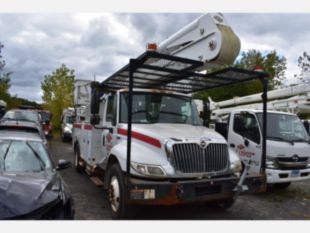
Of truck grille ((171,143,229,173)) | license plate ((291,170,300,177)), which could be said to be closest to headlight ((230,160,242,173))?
truck grille ((171,143,229,173))

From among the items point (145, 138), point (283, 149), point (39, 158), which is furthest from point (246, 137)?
point (39, 158)

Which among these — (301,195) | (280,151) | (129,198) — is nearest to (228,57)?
(129,198)

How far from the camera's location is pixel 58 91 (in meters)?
30.1

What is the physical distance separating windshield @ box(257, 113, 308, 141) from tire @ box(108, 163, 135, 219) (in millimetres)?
4258

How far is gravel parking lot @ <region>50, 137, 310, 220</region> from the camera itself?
19.2 feet

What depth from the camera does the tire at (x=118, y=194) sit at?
4.94m

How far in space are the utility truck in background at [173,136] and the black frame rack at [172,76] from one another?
0.06 ft

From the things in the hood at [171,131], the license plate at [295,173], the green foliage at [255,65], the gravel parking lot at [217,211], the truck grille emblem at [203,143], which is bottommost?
the gravel parking lot at [217,211]

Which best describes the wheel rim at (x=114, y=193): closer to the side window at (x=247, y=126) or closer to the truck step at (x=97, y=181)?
the truck step at (x=97, y=181)

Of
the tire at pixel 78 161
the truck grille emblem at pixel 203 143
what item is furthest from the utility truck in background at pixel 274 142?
the tire at pixel 78 161

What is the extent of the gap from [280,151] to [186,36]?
12.1 feet

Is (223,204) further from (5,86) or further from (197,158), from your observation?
(5,86)

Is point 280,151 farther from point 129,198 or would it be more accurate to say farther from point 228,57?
point 129,198

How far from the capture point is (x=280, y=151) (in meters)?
7.53
